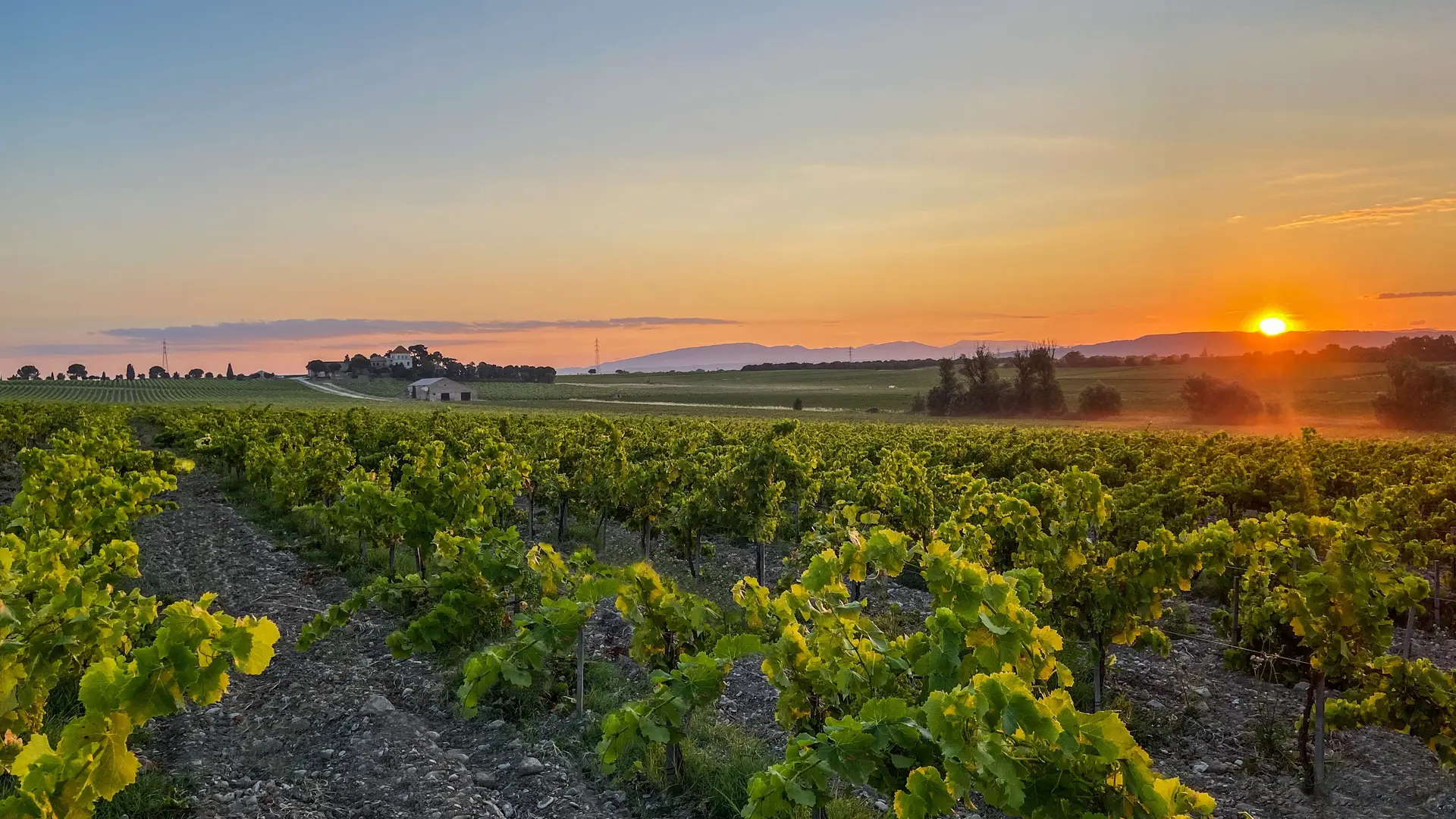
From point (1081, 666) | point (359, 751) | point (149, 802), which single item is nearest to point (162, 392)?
point (359, 751)

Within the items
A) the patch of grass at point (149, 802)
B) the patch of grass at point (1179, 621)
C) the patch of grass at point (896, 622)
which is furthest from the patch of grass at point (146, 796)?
the patch of grass at point (1179, 621)

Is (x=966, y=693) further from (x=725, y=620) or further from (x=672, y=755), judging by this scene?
(x=725, y=620)

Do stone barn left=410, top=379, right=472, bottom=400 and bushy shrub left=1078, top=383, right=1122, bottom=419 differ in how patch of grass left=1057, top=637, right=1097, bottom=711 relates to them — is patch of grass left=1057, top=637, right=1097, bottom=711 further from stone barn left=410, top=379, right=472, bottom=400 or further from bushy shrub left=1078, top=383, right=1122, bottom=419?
stone barn left=410, top=379, right=472, bottom=400

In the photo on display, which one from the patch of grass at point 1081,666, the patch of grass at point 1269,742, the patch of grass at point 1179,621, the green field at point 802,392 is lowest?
the patch of grass at point 1269,742

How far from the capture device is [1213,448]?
22344mm

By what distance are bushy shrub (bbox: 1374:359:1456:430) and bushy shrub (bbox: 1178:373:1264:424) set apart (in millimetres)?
11333

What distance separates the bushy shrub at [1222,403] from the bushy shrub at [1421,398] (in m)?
11.3

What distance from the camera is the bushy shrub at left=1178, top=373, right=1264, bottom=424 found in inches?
2928

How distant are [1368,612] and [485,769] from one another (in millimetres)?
8002

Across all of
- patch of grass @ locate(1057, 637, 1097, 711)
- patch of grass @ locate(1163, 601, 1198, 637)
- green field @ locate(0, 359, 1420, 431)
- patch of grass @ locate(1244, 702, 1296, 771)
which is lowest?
patch of grass @ locate(1244, 702, 1296, 771)

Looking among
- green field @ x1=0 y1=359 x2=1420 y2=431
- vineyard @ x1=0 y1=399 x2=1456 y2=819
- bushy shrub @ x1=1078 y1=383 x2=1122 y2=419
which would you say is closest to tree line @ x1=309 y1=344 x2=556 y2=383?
green field @ x1=0 y1=359 x2=1420 y2=431

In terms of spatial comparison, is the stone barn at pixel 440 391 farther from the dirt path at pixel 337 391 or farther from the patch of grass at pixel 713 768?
the patch of grass at pixel 713 768

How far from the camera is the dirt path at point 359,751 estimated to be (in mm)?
6590

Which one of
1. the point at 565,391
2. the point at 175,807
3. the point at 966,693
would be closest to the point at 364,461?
the point at 175,807
